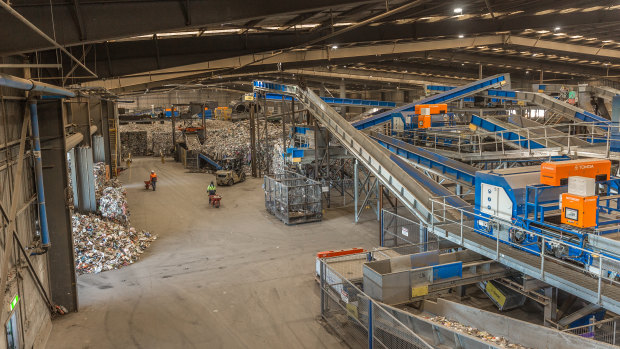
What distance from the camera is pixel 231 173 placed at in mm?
27594

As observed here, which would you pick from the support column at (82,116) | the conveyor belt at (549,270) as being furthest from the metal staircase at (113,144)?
the conveyor belt at (549,270)

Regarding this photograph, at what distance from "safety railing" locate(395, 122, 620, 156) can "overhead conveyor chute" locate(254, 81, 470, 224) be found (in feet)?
9.08

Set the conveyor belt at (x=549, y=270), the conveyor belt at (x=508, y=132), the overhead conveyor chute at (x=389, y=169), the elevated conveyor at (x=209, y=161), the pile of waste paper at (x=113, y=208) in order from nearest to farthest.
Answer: the conveyor belt at (x=549, y=270), the overhead conveyor chute at (x=389, y=169), the conveyor belt at (x=508, y=132), the pile of waste paper at (x=113, y=208), the elevated conveyor at (x=209, y=161)

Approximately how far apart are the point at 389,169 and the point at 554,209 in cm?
486

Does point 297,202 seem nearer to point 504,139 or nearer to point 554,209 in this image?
point 504,139

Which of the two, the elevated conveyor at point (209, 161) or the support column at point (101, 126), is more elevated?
the support column at point (101, 126)

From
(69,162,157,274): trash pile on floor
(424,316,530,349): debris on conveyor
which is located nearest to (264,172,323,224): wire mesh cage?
(69,162,157,274): trash pile on floor

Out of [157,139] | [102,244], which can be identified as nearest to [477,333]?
[102,244]

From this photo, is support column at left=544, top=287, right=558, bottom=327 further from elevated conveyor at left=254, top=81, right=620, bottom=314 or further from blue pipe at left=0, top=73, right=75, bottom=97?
blue pipe at left=0, top=73, right=75, bottom=97

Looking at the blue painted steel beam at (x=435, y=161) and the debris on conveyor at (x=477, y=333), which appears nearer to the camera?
the debris on conveyor at (x=477, y=333)

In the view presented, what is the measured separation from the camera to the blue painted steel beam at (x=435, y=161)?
14.4m

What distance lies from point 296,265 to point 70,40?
882 centimetres

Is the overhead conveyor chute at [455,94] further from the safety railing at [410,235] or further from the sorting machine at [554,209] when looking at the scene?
the sorting machine at [554,209]

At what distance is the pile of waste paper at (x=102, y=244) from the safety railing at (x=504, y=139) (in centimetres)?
1159
